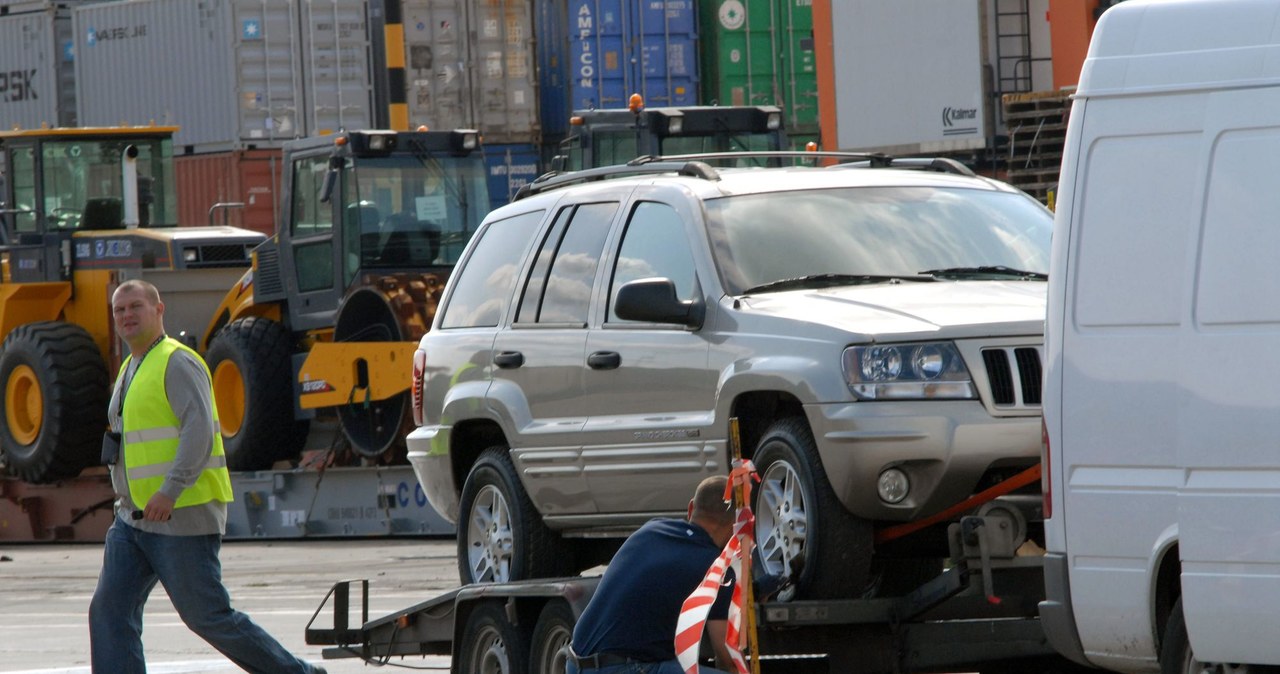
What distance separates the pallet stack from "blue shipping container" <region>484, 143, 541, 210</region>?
31.8ft

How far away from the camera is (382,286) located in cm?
1958

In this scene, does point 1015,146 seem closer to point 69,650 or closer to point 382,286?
point 382,286

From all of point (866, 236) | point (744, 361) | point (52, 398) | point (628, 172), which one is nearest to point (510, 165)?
point (52, 398)

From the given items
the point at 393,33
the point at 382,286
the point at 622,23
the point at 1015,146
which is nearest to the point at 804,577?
the point at 382,286

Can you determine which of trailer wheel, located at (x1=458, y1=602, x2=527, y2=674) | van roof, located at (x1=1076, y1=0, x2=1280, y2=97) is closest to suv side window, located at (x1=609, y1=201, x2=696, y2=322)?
trailer wheel, located at (x1=458, y1=602, x2=527, y2=674)

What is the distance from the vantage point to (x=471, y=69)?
1293 inches

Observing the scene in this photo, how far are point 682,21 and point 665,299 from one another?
25.3 meters

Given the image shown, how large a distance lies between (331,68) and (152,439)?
23.2m

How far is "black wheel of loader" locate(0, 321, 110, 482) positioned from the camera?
21.3 m

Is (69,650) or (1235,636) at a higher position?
(1235,636)

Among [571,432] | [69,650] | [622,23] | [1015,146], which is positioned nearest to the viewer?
[571,432]

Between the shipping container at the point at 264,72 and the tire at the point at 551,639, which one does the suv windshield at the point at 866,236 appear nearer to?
the tire at the point at 551,639

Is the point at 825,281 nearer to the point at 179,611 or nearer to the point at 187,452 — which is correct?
the point at 187,452

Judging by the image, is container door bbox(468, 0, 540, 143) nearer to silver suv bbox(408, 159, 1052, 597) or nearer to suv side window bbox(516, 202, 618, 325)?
silver suv bbox(408, 159, 1052, 597)
